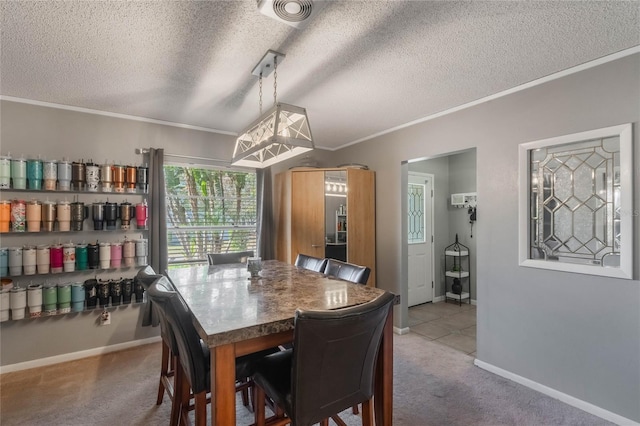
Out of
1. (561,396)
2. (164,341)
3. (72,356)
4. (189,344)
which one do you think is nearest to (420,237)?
(561,396)

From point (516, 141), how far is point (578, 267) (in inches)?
43.7

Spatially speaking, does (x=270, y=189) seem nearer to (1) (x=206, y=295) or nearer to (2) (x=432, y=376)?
(1) (x=206, y=295)

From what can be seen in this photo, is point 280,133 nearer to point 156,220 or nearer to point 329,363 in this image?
point 329,363

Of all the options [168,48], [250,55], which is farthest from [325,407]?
[168,48]

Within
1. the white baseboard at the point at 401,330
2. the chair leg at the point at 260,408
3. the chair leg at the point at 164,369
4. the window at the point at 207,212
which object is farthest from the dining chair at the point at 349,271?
the window at the point at 207,212

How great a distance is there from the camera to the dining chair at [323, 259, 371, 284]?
2244 mm

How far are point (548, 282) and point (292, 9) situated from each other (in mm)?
2678

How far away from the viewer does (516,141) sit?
2.62 meters

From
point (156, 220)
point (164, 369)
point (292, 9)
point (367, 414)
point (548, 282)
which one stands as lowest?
point (164, 369)

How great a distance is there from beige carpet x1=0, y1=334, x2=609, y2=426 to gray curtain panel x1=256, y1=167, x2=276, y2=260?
1.67 metres

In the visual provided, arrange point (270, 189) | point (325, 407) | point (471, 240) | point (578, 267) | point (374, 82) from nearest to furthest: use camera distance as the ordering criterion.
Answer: point (325, 407) → point (578, 267) → point (374, 82) → point (270, 189) → point (471, 240)

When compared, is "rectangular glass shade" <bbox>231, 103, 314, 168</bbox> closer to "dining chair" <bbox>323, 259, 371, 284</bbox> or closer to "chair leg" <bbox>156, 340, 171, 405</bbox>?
"dining chair" <bbox>323, 259, 371, 284</bbox>

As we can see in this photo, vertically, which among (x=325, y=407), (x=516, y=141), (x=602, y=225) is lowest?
(x=325, y=407)

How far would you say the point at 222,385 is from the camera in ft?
4.02
